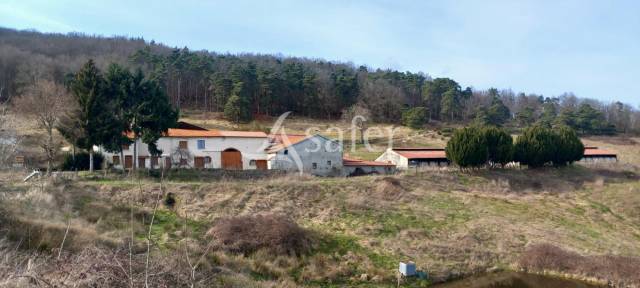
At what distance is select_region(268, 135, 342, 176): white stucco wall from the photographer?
35750 millimetres

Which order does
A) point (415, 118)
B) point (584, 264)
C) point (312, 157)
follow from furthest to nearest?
point (415, 118) < point (312, 157) < point (584, 264)

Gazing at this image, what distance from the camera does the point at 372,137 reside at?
5944cm

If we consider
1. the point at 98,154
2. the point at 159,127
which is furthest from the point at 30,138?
the point at 159,127

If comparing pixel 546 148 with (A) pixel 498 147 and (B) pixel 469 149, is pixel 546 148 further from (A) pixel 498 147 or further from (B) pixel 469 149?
(B) pixel 469 149

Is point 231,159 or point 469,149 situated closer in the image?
point 469,149

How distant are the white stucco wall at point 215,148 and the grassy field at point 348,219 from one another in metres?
6.10

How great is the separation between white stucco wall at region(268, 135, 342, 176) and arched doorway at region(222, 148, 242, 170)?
2.51m

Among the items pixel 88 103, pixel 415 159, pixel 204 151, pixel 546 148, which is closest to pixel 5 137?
pixel 88 103

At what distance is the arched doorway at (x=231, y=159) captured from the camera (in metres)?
37.1

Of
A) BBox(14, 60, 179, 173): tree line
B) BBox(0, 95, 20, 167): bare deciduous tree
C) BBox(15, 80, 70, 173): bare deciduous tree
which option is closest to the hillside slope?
BBox(0, 95, 20, 167): bare deciduous tree

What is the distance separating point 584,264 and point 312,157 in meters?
20.2

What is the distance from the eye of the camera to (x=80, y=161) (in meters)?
32.5

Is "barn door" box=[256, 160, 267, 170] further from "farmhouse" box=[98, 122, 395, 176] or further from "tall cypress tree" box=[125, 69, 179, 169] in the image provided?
"tall cypress tree" box=[125, 69, 179, 169]

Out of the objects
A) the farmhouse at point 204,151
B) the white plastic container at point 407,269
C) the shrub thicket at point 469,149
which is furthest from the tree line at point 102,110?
the shrub thicket at point 469,149
